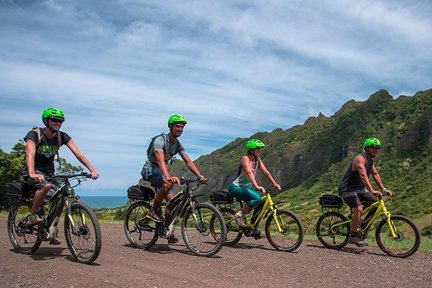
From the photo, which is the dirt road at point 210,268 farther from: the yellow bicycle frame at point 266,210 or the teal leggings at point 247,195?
the teal leggings at point 247,195

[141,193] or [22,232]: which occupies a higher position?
[141,193]

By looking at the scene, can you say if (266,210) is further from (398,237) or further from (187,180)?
(398,237)

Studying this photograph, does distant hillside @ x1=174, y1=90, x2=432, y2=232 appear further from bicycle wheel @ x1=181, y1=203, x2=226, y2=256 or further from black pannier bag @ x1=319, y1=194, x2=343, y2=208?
bicycle wheel @ x1=181, y1=203, x2=226, y2=256

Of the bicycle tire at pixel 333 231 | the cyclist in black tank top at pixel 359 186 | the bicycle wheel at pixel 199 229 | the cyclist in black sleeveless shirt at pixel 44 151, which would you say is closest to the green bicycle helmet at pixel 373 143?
the cyclist in black tank top at pixel 359 186

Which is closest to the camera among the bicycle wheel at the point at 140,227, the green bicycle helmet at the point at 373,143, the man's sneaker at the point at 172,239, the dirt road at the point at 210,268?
the dirt road at the point at 210,268

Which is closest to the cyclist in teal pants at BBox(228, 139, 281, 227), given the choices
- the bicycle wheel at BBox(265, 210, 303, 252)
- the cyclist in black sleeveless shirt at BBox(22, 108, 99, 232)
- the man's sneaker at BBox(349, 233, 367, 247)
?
the bicycle wheel at BBox(265, 210, 303, 252)

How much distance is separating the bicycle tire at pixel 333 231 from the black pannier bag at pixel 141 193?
4.22 meters

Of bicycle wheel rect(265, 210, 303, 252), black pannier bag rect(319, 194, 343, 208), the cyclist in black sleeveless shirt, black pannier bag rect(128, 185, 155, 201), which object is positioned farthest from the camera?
black pannier bag rect(319, 194, 343, 208)

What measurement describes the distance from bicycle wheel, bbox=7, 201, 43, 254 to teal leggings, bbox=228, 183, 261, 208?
4292 mm

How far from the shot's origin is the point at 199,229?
902 cm

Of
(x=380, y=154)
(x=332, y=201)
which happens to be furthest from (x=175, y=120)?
(x=380, y=154)

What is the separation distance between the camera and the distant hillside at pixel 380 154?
91312mm

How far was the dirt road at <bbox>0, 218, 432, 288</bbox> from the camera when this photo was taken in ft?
21.7

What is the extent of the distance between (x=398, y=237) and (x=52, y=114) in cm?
773
